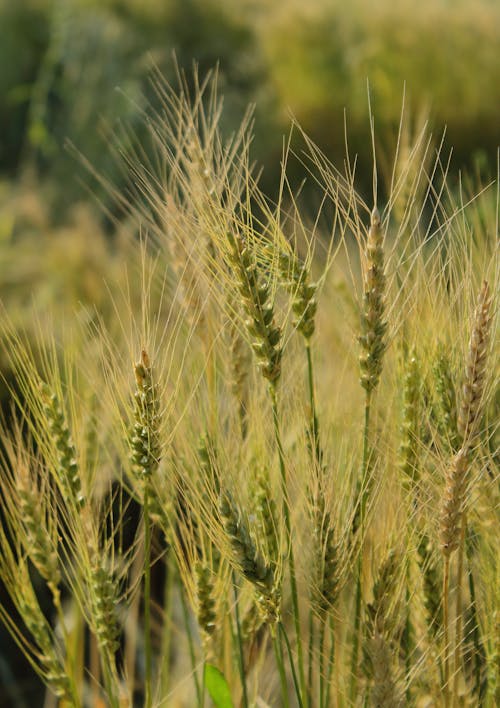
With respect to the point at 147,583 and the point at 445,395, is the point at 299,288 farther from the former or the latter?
the point at 147,583

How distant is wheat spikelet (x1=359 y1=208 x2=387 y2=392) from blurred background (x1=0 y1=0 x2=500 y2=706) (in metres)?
3.13

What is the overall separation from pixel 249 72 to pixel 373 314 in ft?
13.5

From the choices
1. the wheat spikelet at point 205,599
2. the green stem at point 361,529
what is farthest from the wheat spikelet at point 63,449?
the green stem at point 361,529

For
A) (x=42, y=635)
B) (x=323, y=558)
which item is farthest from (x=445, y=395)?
(x=42, y=635)

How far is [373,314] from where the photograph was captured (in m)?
0.65

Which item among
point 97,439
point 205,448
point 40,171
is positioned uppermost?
point 205,448

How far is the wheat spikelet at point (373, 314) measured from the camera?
0.63 metres

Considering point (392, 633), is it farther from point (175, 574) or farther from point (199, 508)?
point (175, 574)

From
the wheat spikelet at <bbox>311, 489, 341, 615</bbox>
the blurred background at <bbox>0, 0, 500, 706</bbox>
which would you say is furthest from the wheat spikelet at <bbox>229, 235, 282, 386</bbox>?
the blurred background at <bbox>0, 0, 500, 706</bbox>

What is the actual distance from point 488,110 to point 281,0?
1465 mm

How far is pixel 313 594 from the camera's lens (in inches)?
26.5

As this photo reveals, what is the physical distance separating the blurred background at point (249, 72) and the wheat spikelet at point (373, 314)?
123 inches

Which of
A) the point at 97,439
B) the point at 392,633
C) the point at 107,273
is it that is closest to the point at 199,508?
the point at 392,633

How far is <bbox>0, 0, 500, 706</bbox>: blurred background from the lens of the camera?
4.02 m
